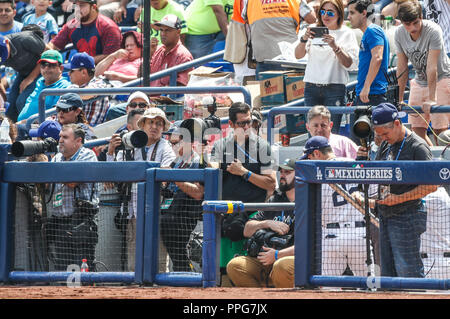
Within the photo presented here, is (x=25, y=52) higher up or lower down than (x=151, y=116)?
higher up

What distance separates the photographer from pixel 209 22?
43.9 feet

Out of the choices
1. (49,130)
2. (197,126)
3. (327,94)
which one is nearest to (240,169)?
(197,126)

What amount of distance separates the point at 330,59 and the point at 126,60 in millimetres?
3660

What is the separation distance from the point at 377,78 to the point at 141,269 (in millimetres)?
3601

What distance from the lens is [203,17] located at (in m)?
13.4

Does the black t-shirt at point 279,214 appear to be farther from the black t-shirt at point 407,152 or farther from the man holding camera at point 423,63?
the man holding camera at point 423,63

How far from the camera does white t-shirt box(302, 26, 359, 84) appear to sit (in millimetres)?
10195

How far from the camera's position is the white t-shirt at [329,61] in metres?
10.2

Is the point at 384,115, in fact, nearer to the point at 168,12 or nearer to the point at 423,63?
the point at 423,63

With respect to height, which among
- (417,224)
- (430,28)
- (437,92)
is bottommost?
(417,224)

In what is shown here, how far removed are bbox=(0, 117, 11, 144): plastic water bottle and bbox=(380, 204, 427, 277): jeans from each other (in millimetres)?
3528
